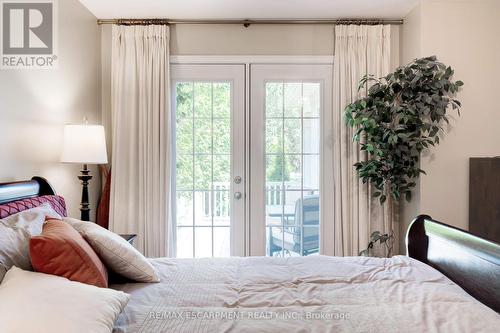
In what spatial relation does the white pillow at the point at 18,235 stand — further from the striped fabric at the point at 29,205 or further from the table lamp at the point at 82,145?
the table lamp at the point at 82,145

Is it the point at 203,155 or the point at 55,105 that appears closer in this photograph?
the point at 55,105

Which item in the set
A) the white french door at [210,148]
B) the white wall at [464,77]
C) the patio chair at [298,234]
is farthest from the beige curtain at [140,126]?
the white wall at [464,77]

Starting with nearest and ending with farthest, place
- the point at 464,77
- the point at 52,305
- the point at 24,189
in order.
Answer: the point at 52,305, the point at 24,189, the point at 464,77

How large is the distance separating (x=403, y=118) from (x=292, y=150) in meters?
1.02

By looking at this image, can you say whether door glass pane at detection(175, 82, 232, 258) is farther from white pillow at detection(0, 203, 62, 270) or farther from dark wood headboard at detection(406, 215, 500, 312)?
dark wood headboard at detection(406, 215, 500, 312)

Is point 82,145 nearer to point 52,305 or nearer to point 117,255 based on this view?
point 117,255

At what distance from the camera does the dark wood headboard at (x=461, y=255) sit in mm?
1363

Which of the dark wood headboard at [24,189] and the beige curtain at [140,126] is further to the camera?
the beige curtain at [140,126]

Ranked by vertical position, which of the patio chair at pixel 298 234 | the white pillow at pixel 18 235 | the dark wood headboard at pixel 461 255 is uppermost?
the white pillow at pixel 18 235

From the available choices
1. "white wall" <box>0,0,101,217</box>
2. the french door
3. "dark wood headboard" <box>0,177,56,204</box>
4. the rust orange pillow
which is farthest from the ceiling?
the rust orange pillow

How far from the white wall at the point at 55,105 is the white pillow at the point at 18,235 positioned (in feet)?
1.88

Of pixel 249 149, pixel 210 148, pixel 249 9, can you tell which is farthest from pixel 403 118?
pixel 210 148

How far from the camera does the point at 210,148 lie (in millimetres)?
3320

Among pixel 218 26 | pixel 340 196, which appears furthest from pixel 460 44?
pixel 218 26
